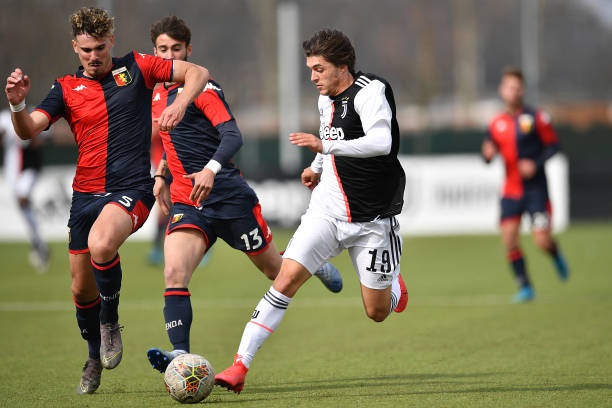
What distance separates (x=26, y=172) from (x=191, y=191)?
10327 mm

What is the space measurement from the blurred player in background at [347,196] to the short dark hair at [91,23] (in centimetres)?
131

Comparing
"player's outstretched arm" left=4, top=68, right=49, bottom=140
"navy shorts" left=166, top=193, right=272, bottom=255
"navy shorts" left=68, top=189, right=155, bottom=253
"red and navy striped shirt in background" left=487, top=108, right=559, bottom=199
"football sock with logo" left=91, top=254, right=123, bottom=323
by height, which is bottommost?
"red and navy striped shirt in background" left=487, top=108, right=559, bottom=199

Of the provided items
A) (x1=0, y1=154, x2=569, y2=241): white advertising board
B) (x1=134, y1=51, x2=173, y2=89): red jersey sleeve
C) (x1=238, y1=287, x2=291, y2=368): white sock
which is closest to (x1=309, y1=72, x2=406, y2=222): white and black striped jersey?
(x1=238, y1=287, x2=291, y2=368): white sock

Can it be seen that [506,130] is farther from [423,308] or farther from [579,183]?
[579,183]

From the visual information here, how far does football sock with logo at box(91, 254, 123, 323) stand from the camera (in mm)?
6914

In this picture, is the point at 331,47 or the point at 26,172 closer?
the point at 331,47

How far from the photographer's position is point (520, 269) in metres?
12.3

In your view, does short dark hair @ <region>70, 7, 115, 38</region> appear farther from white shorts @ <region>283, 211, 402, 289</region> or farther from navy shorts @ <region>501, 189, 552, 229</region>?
navy shorts @ <region>501, 189, 552, 229</region>

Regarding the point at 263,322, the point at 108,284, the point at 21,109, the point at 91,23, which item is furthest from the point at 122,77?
the point at 263,322

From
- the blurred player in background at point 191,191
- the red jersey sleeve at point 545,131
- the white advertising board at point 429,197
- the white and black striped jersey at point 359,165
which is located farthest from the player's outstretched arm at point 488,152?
the white advertising board at point 429,197

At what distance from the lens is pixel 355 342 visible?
9.36 meters

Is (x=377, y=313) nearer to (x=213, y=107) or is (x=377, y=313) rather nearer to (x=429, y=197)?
(x=213, y=107)

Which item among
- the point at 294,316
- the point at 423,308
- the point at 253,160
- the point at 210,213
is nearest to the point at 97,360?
the point at 210,213

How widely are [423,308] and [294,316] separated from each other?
4.91ft
